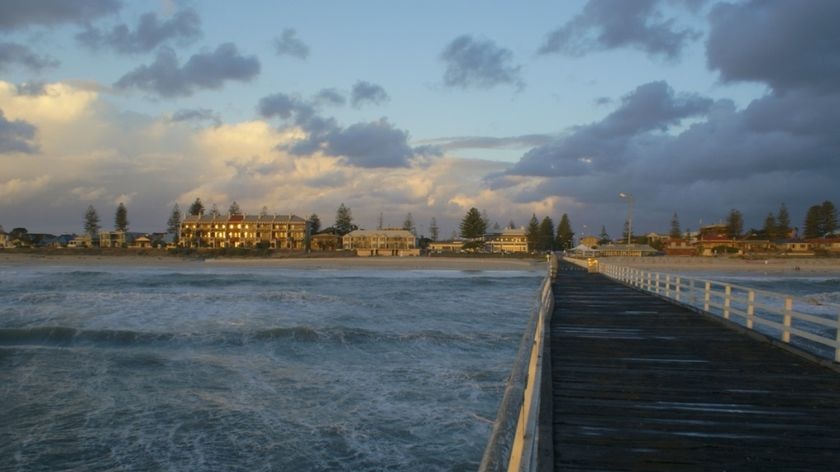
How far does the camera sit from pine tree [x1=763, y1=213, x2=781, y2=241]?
464ft

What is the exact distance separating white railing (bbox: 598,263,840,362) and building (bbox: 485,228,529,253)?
113666mm

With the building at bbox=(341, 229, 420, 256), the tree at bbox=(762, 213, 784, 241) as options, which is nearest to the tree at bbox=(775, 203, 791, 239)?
the tree at bbox=(762, 213, 784, 241)

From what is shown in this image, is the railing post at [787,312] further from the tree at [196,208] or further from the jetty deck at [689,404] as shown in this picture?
the tree at [196,208]

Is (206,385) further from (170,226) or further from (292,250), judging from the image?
(170,226)

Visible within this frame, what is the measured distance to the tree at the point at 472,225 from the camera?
6068 inches

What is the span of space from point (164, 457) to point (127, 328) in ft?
40.6

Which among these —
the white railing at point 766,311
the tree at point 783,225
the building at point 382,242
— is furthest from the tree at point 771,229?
the white railing at point 766,311

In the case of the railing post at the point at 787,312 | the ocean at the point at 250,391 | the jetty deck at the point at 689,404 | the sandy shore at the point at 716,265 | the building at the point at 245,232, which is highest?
the building at the point at 245,232

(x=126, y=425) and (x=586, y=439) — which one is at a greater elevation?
(x=586, y=439)

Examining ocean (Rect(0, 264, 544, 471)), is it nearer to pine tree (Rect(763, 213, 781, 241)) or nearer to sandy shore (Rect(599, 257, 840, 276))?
sandy shore (Rect(599, 257, 840, 276))

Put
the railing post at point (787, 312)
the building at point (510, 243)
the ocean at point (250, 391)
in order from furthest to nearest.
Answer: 1. the building at point (510, 243)
2. the railing post at point (787, 312)
3. the ocean at point (250, 391)

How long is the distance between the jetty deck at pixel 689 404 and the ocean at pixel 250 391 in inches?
74.6

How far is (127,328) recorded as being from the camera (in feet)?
60.7

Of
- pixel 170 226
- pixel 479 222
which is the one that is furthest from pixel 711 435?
pixel 170 226
